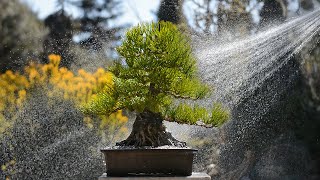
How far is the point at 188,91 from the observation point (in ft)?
5.98

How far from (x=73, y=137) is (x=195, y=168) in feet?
3.30

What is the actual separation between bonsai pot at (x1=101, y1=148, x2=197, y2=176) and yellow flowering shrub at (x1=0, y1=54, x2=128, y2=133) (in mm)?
2684

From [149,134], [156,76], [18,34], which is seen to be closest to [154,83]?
[156,76]

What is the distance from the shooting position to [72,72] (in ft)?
16.8

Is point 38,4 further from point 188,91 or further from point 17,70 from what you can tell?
point 188,91

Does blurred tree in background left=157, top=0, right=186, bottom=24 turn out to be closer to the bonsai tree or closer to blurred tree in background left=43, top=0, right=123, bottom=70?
blurred tree in background left=43, top=0, right=123, bottom=70

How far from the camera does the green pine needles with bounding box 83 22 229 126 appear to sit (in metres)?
1.76

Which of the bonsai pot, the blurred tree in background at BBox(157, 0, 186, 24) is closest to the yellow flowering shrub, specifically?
the blurred tree in background at BBox(157, 0, 186, 24)

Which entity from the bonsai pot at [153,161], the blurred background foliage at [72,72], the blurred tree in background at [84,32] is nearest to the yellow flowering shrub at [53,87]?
the blurred background foliage at [72,72]

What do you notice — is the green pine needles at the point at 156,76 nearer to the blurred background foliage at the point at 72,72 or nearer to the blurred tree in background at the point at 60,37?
the blurred background foliage at the point at 72,72

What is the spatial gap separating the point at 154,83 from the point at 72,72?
3.42 m

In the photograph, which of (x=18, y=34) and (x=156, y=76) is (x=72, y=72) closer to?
(x=18, y=34)

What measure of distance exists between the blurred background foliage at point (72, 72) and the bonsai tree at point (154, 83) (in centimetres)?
191

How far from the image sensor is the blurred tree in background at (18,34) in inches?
Result: 219
